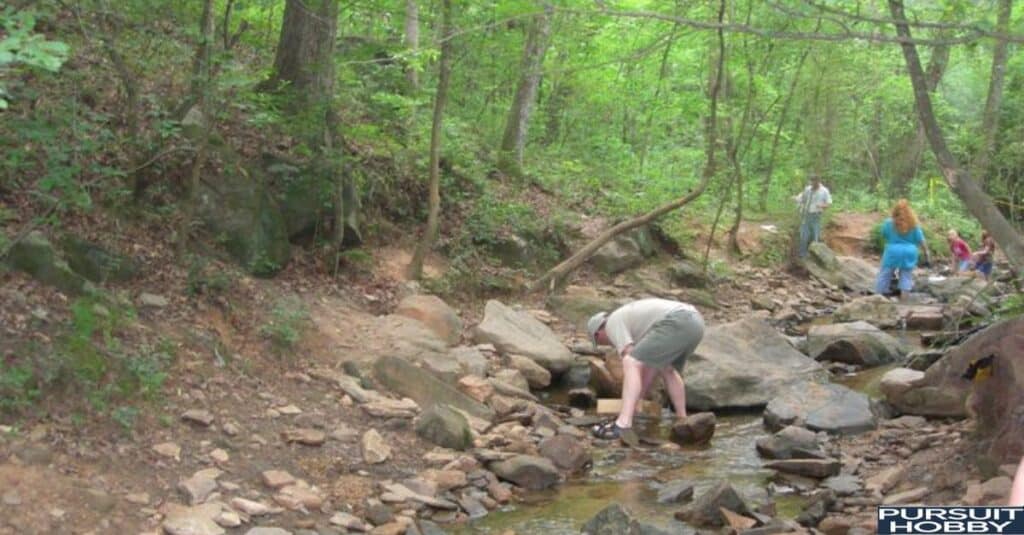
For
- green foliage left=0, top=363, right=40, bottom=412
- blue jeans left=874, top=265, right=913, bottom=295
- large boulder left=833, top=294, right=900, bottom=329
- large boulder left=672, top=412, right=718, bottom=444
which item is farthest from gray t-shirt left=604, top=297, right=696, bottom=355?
blue jeans left=874, top=265, right=913, bottom=295

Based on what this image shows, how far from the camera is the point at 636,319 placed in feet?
26.8

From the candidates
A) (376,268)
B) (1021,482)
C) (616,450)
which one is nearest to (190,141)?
(376,268)

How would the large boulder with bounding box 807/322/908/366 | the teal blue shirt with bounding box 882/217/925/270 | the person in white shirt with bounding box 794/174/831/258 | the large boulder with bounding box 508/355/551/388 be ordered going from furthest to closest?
the person in white shirt with bounding box 794/174/831/258, the teal blue shirt with bounding box 882/217/925/270, the large boulder with bounding box 807/322/908/366, the large boulder with bounding box 508/355/551/388

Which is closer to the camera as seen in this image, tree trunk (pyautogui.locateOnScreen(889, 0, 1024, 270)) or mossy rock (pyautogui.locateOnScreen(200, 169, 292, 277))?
tree trunk (pyautogui.locateOnScreen(889, 0, 1024, 270))

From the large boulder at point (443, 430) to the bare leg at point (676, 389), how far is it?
2.07 metres

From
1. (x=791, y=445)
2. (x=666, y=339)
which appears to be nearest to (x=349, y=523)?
(x=666, y=339)

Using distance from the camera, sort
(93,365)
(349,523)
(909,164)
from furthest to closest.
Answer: (909,164) < (93,365) < (349,523)

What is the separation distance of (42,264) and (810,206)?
1331 centimetres

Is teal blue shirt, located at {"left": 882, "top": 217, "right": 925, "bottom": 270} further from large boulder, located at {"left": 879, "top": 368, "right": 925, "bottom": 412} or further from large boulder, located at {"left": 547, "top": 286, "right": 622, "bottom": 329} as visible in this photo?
large boulder, located at {"left": 879, "top": 368, "right": 925, "bottom": 412}

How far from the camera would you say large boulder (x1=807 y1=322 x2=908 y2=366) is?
1070 cm

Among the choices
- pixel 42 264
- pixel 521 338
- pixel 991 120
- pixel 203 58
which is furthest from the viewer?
pixel 991 120

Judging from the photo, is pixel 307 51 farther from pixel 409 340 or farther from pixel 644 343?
pixel 644 343

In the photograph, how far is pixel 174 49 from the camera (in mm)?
8375

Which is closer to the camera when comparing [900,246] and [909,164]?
[900,246]
